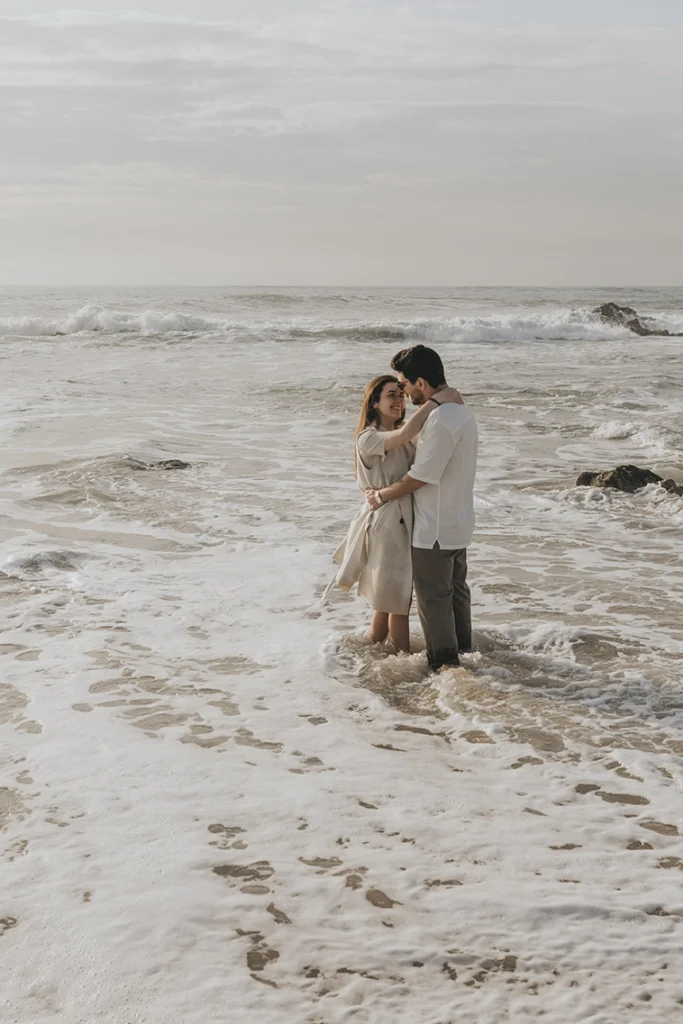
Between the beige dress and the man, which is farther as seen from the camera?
the beige dress

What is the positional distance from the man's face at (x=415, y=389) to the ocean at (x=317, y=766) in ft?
5.14

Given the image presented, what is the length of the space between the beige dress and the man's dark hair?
0.48 metres

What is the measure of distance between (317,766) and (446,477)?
5.97 ft

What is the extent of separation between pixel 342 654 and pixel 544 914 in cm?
281

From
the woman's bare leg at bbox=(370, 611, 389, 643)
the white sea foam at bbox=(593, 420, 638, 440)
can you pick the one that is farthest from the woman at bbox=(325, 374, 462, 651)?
the white sea foam at bbox=(593, 420, 638, 440)

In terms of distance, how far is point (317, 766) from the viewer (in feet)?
15.2

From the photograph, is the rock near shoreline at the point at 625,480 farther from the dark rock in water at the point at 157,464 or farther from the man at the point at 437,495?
the man at the point at 437,495

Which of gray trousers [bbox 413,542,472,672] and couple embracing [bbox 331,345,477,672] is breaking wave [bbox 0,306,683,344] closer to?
couple embracing [bbox 331,345,477,672]

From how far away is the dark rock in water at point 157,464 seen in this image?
11969mm

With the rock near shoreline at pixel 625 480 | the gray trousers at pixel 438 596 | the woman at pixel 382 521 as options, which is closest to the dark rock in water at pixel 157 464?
the rock near shoreline at pixel 625 480

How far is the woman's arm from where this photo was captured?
214 inches

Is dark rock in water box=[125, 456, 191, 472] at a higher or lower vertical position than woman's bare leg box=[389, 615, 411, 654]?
higher

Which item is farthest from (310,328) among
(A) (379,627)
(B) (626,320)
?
(A) (379,627)

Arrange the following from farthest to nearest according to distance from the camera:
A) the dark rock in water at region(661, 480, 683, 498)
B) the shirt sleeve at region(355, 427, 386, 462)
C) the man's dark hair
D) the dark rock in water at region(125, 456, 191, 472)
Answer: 1. the dark rock in water at region(125, 456, 191, 472)
2. the dark rock in water at region(661, 480, 683, 498)
3. the shirt sleeve at region(355, 427, 386, 462)
4. the man's dark hair
